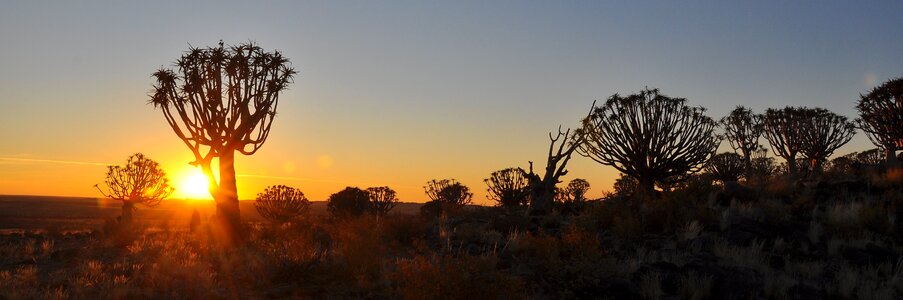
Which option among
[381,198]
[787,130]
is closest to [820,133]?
[787,130]

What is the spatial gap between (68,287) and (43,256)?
6848 millimetres

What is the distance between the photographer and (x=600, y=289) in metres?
8.95

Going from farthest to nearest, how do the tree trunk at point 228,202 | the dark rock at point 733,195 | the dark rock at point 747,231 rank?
the tree trunk at point 228,202, the dark rock at point 733,195, the dark rock at point 747,231

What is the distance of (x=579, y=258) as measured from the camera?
10.2m

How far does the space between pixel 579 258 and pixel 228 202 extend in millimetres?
10727

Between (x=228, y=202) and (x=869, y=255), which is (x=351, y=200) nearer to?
(x=228, y=202)

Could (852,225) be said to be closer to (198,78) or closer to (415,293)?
(415,293)

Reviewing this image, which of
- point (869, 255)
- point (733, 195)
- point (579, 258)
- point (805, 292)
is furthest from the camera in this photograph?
point (733, 195)

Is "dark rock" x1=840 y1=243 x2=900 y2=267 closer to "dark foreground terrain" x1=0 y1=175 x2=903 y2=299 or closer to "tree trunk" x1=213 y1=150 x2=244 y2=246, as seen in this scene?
"dark foreground terrain" x1=0 y1=175 x2=903 y2=299

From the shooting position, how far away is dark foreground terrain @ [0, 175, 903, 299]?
29.6 feet

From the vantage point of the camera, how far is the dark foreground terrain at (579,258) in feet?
29.6

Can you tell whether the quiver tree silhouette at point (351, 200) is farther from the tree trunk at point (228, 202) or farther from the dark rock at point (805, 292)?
the dark rock at point (805, 292)

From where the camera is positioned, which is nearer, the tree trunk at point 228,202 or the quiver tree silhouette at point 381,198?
the tree trunk at point 228,202

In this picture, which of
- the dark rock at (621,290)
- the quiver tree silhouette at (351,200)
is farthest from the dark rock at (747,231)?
the quiver tree silhouette at (351,200)
